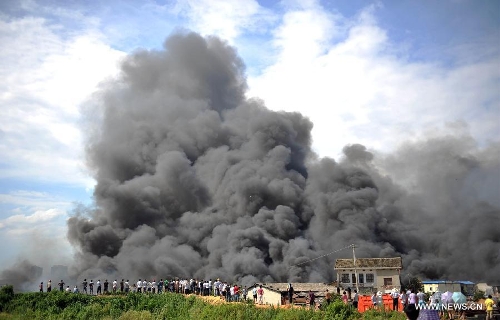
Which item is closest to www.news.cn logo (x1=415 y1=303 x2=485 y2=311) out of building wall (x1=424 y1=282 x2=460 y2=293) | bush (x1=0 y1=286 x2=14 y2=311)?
building wall (x1=424 y1=282 x2=460 y2=293)

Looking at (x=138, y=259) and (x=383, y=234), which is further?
(x=383, y=234)

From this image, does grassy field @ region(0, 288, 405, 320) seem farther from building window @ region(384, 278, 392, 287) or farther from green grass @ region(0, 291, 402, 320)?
building window @ region(384, 278, 392, 287)

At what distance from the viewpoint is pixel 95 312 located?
107 ft

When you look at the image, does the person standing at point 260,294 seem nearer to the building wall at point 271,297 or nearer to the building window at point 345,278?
the building wall at point 271,297

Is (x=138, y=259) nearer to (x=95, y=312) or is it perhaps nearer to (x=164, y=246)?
(x=164, y=246)

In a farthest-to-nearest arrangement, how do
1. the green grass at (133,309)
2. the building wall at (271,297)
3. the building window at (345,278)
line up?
the building window at (345,278) → the building wall at (271,297) → the green grass at (133,309)

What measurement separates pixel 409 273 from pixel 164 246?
29885 millimetres

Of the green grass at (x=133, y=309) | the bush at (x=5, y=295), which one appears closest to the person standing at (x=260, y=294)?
the green grass at (x=133, y=309)

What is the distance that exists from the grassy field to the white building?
14.5 meters

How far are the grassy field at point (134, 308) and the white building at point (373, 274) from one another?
1452 cm

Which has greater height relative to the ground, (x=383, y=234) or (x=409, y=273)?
(x=383, y=234)

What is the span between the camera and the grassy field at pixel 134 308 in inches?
1030

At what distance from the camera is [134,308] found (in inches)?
1312

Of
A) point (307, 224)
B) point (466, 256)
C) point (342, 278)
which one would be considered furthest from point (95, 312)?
point (466, 256)
